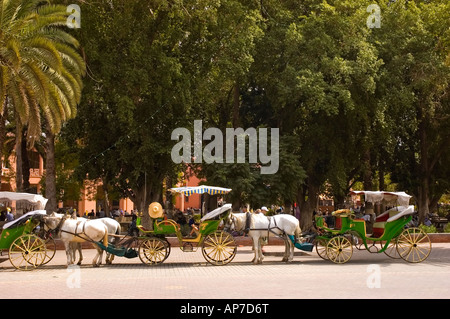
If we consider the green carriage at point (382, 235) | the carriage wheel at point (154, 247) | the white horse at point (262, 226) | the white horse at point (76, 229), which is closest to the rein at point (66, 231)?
the white horse at point (76, 229)

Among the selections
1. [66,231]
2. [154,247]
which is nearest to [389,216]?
[154,247]

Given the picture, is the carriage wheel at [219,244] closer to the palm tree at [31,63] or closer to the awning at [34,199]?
the awning at [34,199]

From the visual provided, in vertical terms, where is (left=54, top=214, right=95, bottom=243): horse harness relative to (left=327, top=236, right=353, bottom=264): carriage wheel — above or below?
above

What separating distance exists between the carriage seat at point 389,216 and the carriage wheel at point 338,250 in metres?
1.44

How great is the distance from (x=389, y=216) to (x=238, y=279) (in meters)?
7.25

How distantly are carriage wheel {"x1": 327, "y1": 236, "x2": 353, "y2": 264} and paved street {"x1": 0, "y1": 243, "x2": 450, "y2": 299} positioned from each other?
0.30 metres

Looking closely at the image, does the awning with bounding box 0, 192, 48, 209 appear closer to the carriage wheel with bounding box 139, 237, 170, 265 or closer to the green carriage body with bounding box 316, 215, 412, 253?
the carriage wheel with bounding box 139, 237, 170, 265

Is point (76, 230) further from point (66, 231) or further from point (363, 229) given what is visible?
point (363, 229)

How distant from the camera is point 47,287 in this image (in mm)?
14766

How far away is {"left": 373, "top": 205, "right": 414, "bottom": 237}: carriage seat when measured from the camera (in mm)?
20266

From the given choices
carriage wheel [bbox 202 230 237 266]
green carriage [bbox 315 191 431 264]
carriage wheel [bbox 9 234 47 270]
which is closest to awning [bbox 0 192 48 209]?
carriage wheel [bbox 9 234 47 270]

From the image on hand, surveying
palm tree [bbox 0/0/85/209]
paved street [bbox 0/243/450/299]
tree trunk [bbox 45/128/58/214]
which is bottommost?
paved street [bbox 0/243/450/299]

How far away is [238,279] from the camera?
16188 mm
